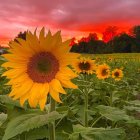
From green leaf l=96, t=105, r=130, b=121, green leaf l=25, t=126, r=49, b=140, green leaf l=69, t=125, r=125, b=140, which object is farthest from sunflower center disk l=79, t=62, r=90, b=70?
green leaf l=69, t=125, r=125, b=140

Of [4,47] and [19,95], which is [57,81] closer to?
[19,95]

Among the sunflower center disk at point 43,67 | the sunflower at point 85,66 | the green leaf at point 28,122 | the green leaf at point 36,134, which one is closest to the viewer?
the green leaf at point 28,122

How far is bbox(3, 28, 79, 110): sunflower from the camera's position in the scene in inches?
88.3

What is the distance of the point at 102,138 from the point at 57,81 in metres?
0.44

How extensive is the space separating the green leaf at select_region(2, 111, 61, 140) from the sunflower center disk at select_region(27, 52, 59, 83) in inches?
8.7

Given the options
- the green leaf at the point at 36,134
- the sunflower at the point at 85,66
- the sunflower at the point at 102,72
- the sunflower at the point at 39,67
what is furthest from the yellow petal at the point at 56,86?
the sunflower at the point at 102,72

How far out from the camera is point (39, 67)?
240 centimetres

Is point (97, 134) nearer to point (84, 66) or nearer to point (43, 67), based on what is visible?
point (43, 67)

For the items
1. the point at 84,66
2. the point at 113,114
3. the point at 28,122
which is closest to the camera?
the point at 28,122

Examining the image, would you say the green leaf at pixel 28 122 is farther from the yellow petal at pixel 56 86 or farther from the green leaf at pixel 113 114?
the green leaf at pixel 113 114

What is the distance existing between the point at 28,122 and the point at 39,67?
340 millimetres

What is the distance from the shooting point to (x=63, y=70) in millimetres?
2324

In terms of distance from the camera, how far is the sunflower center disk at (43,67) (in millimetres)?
2365

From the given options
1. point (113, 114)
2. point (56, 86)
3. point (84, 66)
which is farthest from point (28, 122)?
point (84, 66)
